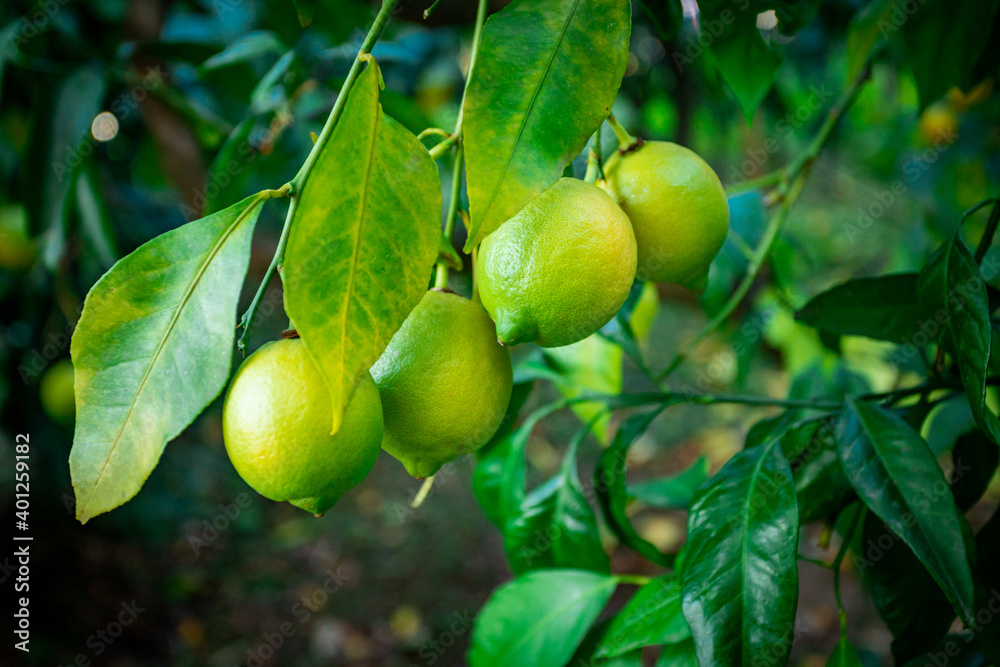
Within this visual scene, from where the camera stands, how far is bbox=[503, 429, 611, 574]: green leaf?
629mm

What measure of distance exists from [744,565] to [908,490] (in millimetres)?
109

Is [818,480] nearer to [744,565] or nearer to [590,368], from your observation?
[744,565]

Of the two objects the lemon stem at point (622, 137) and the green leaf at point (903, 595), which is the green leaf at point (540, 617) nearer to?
the green leaf at point (903, 595)

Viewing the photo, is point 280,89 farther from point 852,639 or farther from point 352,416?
point 852,639

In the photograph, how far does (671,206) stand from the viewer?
0.38 metres

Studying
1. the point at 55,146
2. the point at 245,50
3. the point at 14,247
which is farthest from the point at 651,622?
the point at 14,247

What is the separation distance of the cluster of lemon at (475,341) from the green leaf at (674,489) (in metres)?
0.43

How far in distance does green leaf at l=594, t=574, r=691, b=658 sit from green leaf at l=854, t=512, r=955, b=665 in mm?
142

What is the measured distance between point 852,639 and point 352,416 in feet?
6.01

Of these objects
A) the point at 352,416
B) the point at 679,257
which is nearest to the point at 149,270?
the point at 352,416

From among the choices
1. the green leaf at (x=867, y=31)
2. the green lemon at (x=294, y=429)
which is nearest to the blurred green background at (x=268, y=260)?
the green leaf at (x=867, y=31)

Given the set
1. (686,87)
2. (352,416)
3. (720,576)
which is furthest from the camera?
(686,87)

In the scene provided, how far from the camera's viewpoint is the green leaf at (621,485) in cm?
60

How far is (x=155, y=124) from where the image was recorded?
41.5 inches
